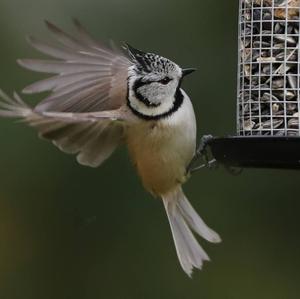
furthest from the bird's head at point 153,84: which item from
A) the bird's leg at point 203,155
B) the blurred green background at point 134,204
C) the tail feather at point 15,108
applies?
the blurred green background at point 134,204

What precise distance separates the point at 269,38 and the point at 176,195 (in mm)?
918

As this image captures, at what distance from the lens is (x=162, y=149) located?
4996mm

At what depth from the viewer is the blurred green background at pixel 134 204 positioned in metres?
6.92

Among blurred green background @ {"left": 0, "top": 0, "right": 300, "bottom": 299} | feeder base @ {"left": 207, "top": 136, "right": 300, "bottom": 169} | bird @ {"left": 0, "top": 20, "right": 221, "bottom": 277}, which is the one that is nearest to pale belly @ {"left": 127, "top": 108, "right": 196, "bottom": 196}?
bird @ {"left": 0, "top": 20, "right": 221, "bottom": 277}

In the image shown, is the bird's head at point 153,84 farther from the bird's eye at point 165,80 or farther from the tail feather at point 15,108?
the tail feather at point 15,108

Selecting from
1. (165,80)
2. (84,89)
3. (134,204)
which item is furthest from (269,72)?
(134,204)

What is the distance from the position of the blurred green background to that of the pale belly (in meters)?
1.68

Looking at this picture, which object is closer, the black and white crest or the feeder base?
the feeder base

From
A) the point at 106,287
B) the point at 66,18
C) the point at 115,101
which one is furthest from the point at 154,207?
the point at 115,101

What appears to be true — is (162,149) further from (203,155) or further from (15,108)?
(15,108)

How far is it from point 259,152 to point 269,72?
53cm

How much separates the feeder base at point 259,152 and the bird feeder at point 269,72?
0.04 meters

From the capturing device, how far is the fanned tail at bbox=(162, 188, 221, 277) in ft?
17.7

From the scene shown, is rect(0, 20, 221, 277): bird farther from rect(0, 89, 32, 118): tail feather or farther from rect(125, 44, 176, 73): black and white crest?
rect(0, 89, 32, 118): tail feather
